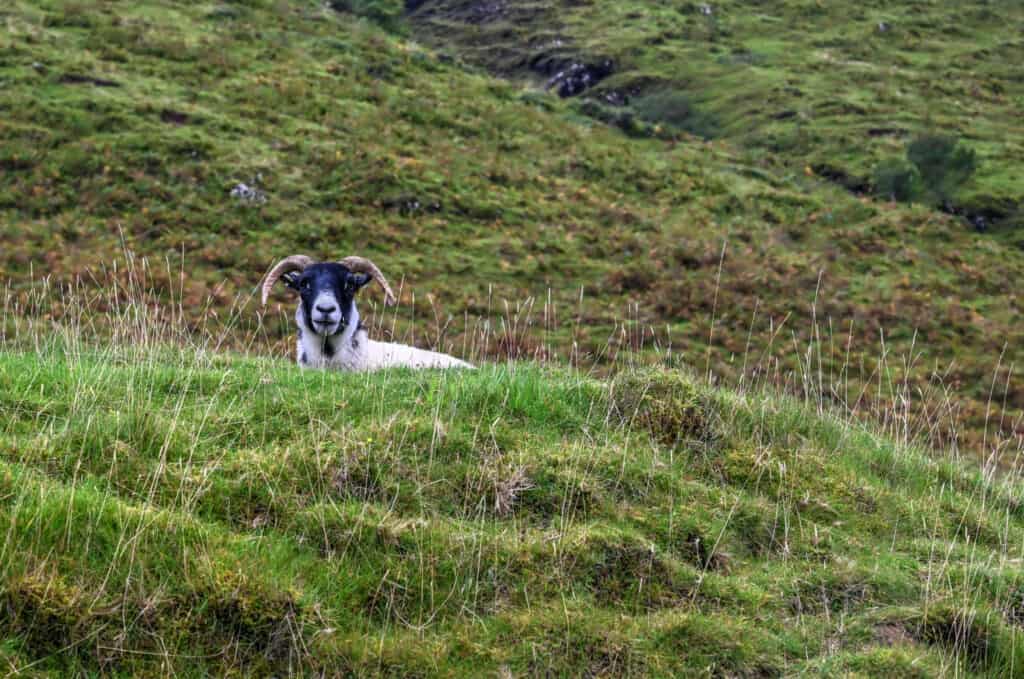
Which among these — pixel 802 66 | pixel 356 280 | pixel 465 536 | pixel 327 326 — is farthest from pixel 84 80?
pixel 802 66

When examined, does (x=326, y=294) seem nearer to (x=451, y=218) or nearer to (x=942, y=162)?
(x=451, y=218)

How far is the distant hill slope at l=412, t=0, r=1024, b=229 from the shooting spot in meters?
51.5

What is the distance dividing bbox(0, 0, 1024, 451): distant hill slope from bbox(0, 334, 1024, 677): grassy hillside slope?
10878mm

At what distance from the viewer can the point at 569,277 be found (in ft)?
93.8

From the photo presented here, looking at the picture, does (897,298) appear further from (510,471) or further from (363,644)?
(363,644)

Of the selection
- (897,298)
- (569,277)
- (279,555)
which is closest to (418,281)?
(569,277)

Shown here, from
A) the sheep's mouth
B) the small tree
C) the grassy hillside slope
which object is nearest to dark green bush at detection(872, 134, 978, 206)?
the small tree

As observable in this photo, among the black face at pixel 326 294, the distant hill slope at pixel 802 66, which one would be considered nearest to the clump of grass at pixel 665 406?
the black face at pixel 326 294

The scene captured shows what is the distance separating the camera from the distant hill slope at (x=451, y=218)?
23.7m

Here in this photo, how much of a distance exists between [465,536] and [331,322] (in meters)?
6.49

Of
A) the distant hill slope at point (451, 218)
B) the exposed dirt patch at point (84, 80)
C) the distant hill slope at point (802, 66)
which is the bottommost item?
the distant hill slope at point (451, 218)

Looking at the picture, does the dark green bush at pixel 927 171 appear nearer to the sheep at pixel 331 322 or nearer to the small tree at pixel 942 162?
the small tree at pixel 942 162

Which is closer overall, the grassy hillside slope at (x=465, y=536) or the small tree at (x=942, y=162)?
the grassy hillside slope at (x=465, y=536)

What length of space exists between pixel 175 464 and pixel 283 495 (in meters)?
0.83
